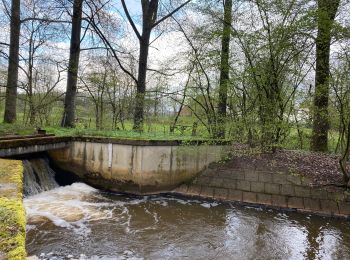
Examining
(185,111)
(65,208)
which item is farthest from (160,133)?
(65,208)

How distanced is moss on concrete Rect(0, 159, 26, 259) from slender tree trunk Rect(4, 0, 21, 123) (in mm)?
9255

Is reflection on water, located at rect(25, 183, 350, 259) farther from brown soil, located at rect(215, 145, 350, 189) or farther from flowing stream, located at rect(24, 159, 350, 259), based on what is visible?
brown soil, located at rect(215, 145, 350, 189)

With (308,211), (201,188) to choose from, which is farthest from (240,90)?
(308,211)

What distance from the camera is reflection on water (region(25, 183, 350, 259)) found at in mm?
5277

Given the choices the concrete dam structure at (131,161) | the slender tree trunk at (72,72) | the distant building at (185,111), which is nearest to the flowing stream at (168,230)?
the concrete dam structure at (131,161)

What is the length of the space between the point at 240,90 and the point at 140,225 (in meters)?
5.35

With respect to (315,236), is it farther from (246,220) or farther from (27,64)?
(27,64)

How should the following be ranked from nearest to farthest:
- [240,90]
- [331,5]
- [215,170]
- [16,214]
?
[16,214] → [331,5] → [215,170] → [240,90]

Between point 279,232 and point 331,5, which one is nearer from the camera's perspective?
point 279,232

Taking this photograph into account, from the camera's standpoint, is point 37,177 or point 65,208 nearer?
point 65,208

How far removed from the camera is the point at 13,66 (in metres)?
11.4

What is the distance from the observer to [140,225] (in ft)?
21.0

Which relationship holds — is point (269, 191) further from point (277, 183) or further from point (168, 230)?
point (168, 230)

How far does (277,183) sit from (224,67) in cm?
394
